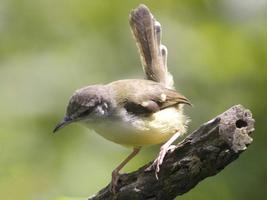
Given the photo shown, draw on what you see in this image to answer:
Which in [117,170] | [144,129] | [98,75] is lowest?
[117,170]

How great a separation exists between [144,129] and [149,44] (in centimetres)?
103

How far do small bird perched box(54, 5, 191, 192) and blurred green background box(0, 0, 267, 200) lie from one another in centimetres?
8

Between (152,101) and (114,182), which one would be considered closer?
(114,182)

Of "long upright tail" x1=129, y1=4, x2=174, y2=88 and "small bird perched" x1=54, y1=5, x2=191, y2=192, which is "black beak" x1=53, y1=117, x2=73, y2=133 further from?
"long upright tail" x1=129, y1=4, x2=174, y2=88

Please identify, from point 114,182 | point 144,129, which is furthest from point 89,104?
point 114,182

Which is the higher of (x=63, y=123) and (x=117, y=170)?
(x=63, y=123)

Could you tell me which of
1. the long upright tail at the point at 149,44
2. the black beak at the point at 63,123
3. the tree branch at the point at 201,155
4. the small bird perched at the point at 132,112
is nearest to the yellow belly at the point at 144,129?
the small bird perched at the point at 132,112

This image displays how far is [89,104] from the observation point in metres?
4.20

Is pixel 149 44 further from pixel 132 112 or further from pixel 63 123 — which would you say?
pixel 63 123

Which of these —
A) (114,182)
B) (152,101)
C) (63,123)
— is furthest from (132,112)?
(114,182)

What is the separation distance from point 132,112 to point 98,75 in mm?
449

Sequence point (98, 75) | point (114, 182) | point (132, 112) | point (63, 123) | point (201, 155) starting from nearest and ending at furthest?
point (201, 155) < point (114, 182) < point (63, 123) < point (132, 112) < point (98, 75)

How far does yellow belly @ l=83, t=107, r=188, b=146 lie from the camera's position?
3936mm

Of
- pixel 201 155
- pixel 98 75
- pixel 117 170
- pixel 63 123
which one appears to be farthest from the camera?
pixel 98 75
